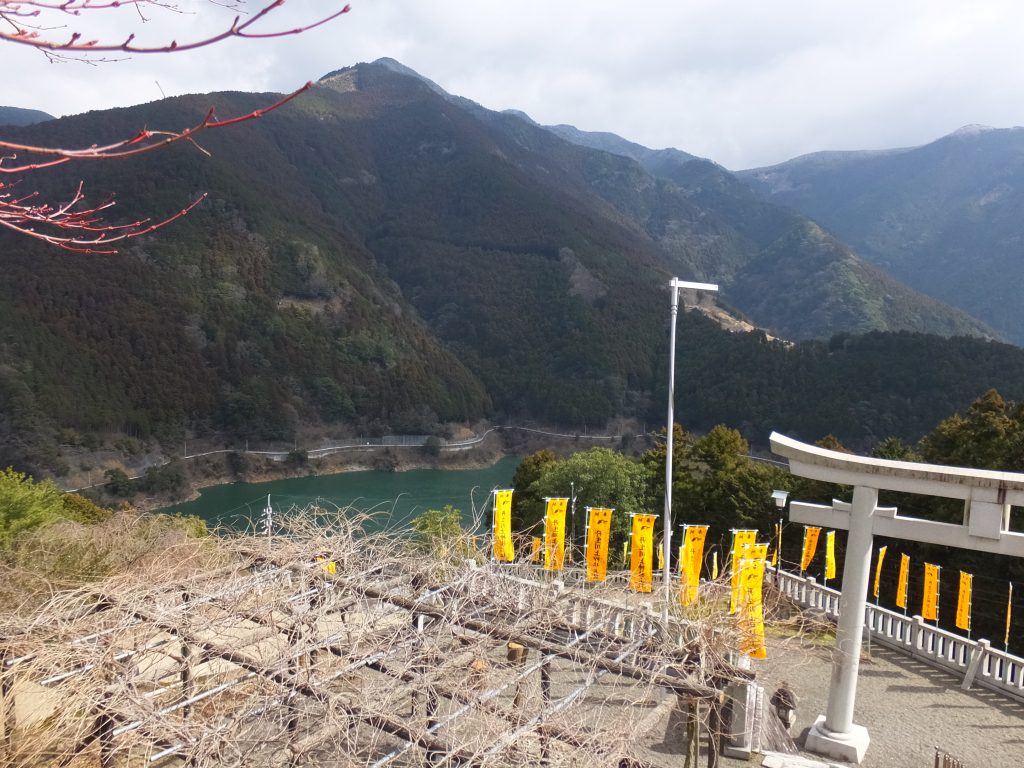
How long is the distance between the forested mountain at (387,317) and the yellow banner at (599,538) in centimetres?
3858

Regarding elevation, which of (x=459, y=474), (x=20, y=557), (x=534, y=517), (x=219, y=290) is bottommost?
(x=459, y=474)

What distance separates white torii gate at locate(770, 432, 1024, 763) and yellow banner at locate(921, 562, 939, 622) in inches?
209

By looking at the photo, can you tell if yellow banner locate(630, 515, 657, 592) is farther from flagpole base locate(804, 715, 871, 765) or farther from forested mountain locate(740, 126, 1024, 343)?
forested mountain locate(740, 126, 1024, 343)

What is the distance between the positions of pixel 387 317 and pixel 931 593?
68.1 m

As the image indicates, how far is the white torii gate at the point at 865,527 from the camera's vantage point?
27.1 ft

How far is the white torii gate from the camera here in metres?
8.27

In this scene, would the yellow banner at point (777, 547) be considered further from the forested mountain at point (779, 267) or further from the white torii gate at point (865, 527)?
the forested mountain at point (779, 267)

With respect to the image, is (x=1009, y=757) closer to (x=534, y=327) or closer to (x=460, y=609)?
(x=460, y=609)

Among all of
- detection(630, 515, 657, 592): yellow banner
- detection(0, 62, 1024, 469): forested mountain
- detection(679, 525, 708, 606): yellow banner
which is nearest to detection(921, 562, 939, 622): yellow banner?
detection(679, 525, 708, 606): yellow banner

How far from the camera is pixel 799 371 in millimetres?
57188

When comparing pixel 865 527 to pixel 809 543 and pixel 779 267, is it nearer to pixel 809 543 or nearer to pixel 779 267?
pixel 809 543

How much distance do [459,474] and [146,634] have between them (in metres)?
56.2

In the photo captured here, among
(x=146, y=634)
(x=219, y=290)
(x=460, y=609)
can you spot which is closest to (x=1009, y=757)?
(x=460, y=609)

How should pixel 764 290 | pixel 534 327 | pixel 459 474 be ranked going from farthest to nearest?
1. pixel 764 290
2. pixel 534 327
3. pixel 459 474
